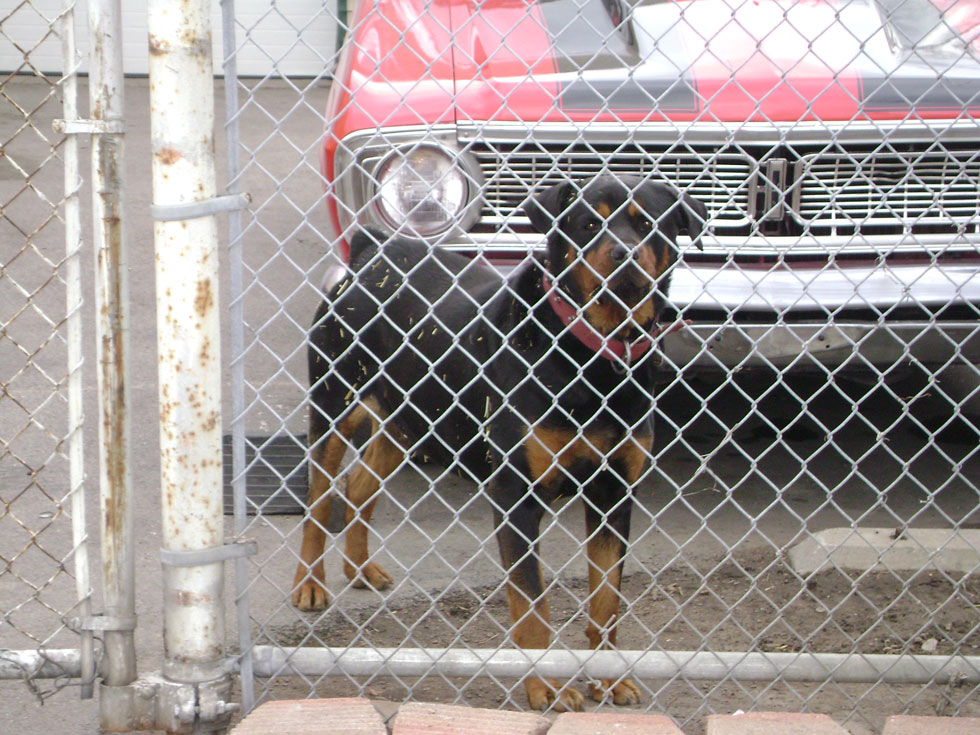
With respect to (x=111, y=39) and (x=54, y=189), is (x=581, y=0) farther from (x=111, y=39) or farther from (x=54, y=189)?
(x=54, y=189)

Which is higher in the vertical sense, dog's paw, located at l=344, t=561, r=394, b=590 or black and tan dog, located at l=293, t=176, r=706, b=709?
black and tan dog, located at l=293, t=176, r=706, b=709

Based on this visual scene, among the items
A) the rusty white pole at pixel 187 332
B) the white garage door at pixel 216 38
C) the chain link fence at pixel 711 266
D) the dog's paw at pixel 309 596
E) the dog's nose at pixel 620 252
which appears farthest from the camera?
the white garage door at pixel 216 38

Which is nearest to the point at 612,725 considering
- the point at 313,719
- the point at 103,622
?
the point at 313,719

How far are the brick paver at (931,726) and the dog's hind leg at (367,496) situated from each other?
5.28 ft

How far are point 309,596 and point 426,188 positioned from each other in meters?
1.38

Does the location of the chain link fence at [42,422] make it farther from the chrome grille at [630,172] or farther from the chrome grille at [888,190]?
the chrome grille at [888,190]

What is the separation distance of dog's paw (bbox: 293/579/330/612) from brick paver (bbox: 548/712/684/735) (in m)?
1.17

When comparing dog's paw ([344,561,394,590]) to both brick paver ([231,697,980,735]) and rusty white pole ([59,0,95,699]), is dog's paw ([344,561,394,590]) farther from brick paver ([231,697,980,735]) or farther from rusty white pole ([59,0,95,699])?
rusty white pole ([59,0,95,699])

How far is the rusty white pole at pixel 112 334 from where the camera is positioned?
2031mm

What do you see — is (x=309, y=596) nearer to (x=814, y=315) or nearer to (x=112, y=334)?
(x=112, y=334)

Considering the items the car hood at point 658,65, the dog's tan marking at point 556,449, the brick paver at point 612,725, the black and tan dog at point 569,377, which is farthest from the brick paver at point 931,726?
the car hood at point 658,65

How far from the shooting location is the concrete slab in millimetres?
3375

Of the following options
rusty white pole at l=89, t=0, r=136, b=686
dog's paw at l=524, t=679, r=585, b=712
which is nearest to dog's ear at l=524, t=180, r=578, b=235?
rusty white pole at l=89, t=0, r=136, b=686

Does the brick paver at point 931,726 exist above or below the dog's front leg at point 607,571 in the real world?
below
